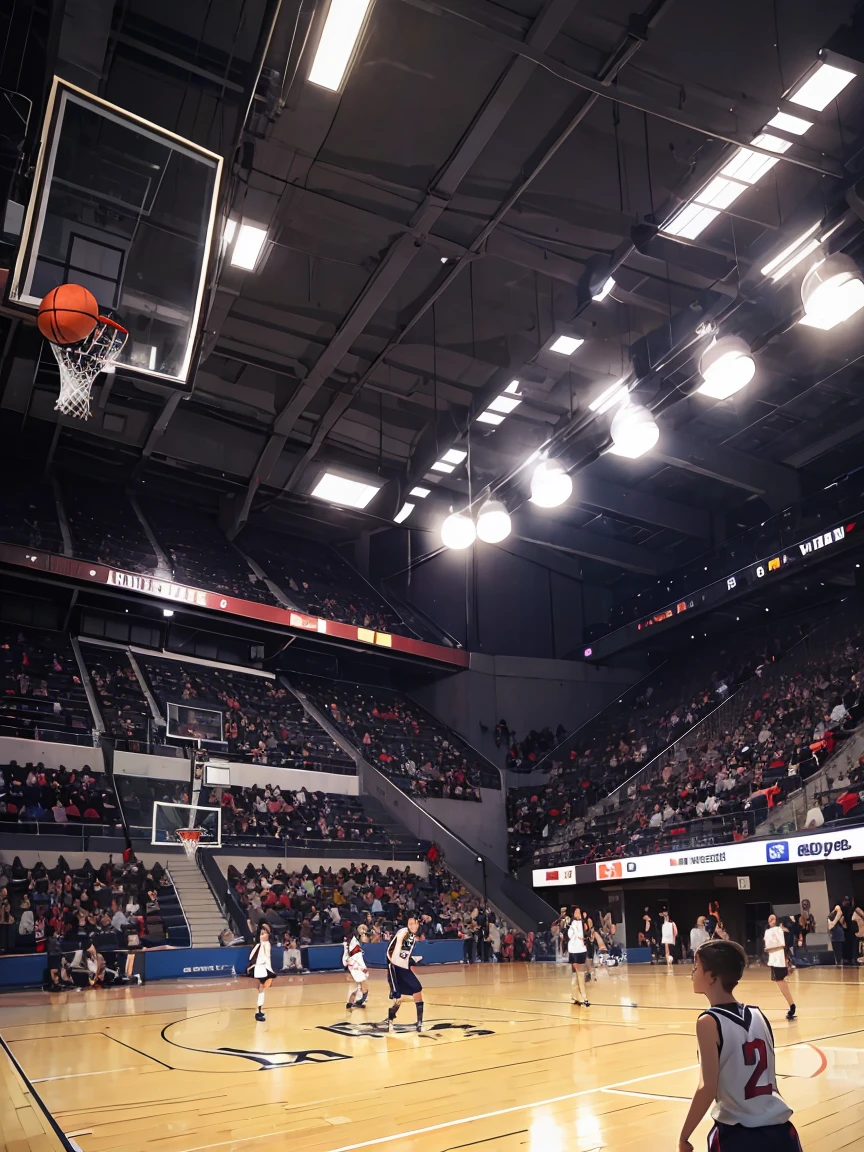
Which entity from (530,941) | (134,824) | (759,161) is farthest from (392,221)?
(530,941)

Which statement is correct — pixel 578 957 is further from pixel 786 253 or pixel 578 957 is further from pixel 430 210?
pixel 430 210

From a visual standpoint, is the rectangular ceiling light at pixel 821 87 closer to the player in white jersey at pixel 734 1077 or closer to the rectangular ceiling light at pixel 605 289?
the rectangular ceiling light at pixel 605 289

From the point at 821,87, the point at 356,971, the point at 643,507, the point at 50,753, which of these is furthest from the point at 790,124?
the point at 50,753

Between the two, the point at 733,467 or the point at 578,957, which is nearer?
the point at 578,957

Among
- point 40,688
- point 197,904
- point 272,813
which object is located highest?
point 40,688

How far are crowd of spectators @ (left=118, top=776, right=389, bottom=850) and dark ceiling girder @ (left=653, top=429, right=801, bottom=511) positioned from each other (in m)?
15.3

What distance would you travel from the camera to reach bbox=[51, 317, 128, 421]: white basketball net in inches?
411

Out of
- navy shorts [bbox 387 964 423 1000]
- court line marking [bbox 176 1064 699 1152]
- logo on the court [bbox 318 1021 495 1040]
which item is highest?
navy shorts [bbox 387 964 423 1000]

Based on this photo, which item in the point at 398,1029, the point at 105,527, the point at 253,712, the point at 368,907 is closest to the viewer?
the point at 398,1029

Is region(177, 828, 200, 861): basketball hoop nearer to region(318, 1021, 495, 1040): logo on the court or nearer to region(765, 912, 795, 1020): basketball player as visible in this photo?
region(318, 1021, 495, 1040): logo on the court

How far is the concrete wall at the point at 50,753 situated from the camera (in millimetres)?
24234

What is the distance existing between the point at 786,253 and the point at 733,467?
15.0m

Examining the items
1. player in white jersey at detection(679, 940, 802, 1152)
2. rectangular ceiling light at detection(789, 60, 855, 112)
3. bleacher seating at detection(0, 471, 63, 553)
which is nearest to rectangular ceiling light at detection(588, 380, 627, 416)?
rectangular ceiling light at detection(789, 60, 855, 112)

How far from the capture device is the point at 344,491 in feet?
103
